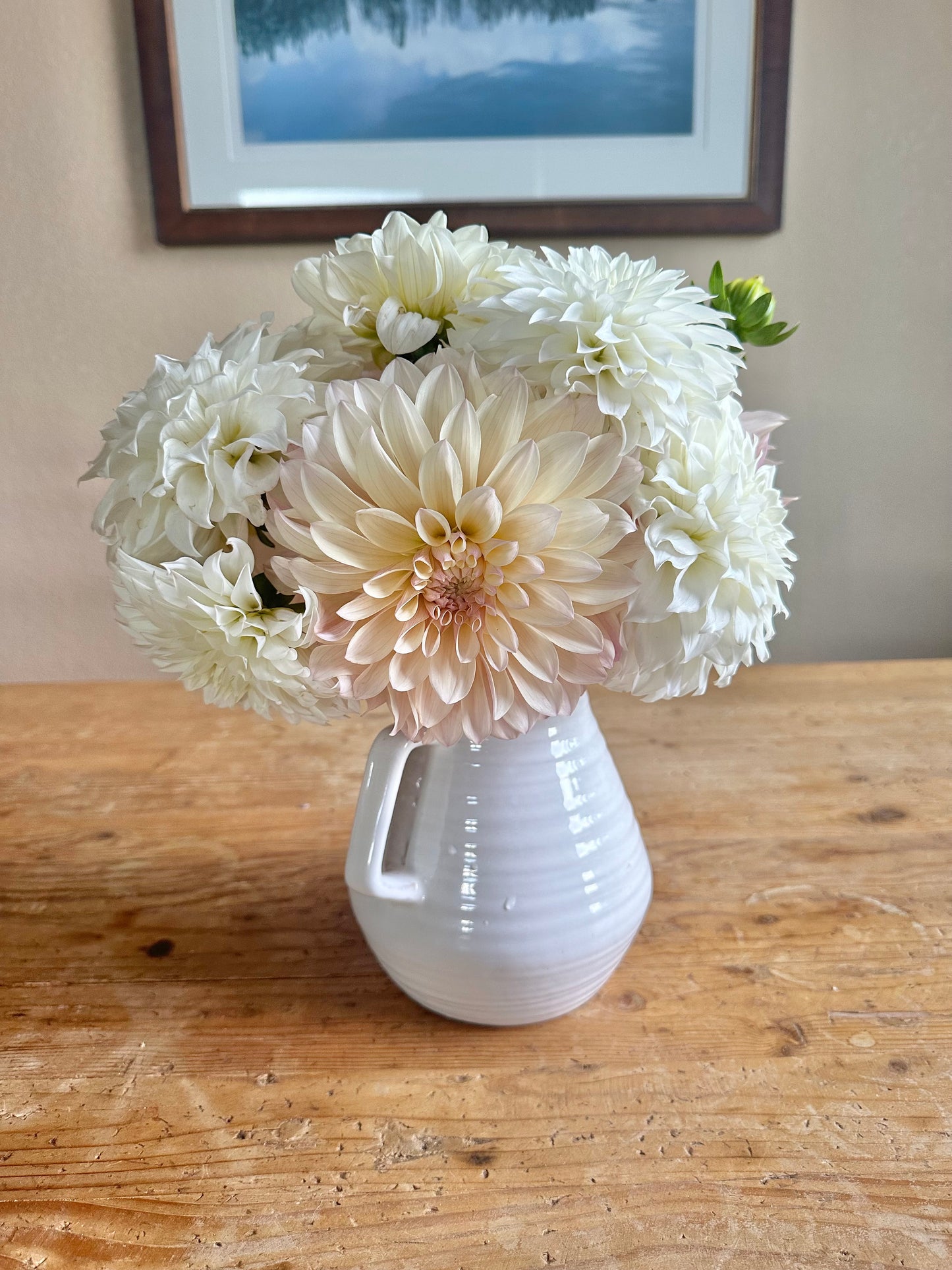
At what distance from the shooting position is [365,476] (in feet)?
1.25

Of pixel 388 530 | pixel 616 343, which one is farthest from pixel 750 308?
pixel 388 530

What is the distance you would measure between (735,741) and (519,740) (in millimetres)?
485

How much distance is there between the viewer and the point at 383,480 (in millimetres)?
383

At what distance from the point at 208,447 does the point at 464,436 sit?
111 mm

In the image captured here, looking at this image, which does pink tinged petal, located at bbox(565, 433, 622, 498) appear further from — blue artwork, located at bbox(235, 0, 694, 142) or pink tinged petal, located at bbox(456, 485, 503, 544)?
blue artwork, located at bbox(235, 0, 694, 142)

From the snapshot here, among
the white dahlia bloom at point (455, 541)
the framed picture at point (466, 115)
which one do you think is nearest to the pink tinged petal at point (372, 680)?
the white dahlia bloom at point (455, 541)

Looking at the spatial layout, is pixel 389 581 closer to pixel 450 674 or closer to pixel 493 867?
pixel 450 674

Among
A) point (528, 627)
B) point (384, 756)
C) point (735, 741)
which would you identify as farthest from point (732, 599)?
point (735, 741)

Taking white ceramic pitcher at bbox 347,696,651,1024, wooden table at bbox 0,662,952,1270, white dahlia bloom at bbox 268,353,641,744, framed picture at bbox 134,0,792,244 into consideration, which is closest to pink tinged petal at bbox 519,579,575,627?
white dahlia bloom at bbox 268,353,641,744

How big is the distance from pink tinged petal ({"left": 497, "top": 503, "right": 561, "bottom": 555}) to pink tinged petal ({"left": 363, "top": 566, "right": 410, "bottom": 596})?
Result: 46 mm

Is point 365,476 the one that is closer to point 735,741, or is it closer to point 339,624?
point 339,624

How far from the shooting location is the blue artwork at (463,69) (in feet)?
4.09

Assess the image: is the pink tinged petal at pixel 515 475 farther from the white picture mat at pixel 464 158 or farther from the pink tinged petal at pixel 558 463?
the white picture mat at pixel 464 158

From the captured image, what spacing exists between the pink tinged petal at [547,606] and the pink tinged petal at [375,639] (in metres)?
0.06
